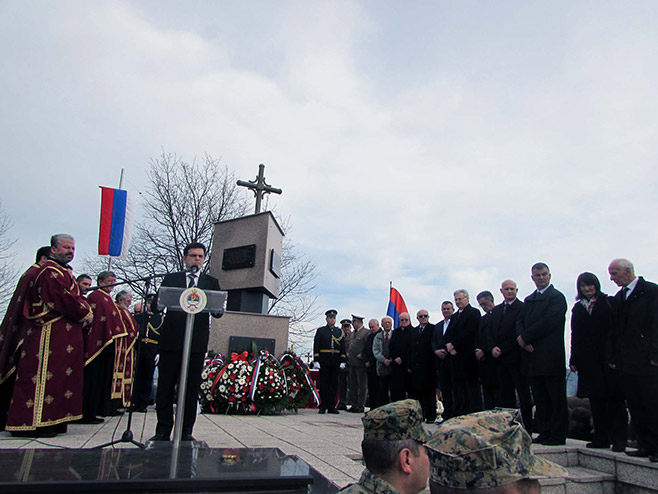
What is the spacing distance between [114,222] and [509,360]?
659 centimetres

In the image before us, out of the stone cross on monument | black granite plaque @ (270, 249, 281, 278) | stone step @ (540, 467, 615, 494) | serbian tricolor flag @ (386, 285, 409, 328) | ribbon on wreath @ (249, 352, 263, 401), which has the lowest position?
stone step @ (540, 467, 615, 494)

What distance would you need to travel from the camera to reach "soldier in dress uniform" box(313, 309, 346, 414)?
392 inches

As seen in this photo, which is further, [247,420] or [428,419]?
[428,419]

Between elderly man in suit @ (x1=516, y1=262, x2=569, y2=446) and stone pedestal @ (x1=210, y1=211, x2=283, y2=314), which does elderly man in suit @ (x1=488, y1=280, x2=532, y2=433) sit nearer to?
elderly man in suit @ (x1=516, y1=262, x2=569, y2=446)

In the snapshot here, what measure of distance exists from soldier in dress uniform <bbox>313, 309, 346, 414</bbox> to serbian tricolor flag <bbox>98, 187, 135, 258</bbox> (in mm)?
4261

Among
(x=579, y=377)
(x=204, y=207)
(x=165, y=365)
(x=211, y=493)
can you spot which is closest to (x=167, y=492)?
(x=211, y=493)

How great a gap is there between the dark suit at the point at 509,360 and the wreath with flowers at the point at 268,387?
3.74m

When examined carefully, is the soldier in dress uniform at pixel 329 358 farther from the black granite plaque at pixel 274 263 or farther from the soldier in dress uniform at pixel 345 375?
the black granite plaque at pixel 274 263

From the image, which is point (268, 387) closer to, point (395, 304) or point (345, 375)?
point (345, 375)

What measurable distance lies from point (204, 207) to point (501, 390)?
54.3 feet

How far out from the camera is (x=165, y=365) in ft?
15.3

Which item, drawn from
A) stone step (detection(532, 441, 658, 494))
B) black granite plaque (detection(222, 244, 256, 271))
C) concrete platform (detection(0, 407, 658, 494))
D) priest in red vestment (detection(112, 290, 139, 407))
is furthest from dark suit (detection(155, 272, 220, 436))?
black granite plaque (detection(222, 244, 256, 271))

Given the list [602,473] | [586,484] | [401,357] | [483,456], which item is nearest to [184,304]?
[483,456]

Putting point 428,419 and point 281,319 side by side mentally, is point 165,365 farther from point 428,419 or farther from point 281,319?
point 281,319
